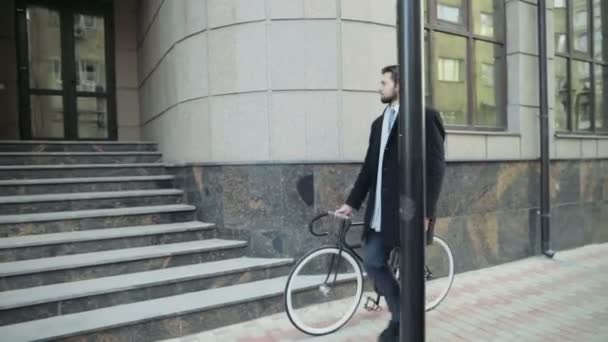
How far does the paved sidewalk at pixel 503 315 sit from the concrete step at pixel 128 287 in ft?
1.72

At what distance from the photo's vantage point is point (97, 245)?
14.0 feet

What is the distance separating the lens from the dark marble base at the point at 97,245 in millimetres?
3949

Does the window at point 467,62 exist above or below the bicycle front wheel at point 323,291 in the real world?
above

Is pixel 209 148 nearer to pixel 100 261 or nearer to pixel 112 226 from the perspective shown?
pixel 112 226

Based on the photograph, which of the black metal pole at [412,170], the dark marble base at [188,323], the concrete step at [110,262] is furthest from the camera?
the concrete step at [110,262]

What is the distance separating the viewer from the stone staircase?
3389 mm

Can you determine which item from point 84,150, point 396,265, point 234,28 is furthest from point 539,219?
point 84,150

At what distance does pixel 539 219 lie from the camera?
20.2 feet

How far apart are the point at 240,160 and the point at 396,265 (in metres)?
2.08

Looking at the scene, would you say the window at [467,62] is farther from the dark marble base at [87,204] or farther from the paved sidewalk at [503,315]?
the dark marble base at [87,204]

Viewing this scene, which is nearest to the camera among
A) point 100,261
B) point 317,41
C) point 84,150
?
point 100,261

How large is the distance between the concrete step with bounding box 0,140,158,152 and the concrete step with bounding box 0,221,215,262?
246 centimetres

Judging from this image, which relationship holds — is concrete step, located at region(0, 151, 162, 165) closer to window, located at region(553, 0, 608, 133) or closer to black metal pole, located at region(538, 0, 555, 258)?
black metal pole, located at region(538, 0, 555, 258)

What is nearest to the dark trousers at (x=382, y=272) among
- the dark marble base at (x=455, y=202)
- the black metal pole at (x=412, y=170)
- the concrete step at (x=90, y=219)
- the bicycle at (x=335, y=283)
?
the bicycle at (x=335, y=283)
